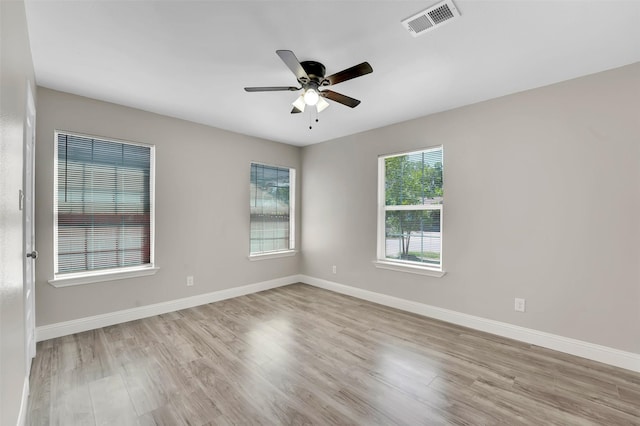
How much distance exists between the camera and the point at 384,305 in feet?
13.2

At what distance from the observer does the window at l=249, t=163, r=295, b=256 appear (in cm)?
475

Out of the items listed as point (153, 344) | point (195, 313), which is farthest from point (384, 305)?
point (153, 344)

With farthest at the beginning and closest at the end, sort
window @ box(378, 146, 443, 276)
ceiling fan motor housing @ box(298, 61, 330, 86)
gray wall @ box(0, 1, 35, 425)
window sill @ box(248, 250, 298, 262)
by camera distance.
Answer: window sill @ box(248, 250, 298, 262) < window @ box(378, 146, 443, 276) < ceiling fan motor housing @ box(298, 61, 330, 86) < gray wall @ box(0, 1, 35, 425)

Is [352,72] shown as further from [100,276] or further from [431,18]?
[100,276]

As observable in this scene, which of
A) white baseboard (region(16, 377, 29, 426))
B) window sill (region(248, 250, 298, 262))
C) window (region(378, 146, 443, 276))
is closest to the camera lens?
white baseboard (region(16, 377, 29, 426))

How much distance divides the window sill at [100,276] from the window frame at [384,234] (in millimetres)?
3016

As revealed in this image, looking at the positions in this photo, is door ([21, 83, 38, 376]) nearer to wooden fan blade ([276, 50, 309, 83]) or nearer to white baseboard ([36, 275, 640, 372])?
white baseboard ([36, 275, 640, 372])

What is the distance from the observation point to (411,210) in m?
3.88

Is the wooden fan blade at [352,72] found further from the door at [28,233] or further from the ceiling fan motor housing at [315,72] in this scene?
the door at [28,233]

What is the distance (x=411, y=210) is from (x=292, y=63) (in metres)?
2.58

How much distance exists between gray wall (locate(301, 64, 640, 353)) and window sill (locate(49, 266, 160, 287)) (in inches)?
125

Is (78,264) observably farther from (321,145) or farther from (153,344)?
(321,145)

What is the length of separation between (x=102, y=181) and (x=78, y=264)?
96 centimetres

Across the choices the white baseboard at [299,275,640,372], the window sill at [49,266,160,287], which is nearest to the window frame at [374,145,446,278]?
the white baseboard at [299,275,640,372]
